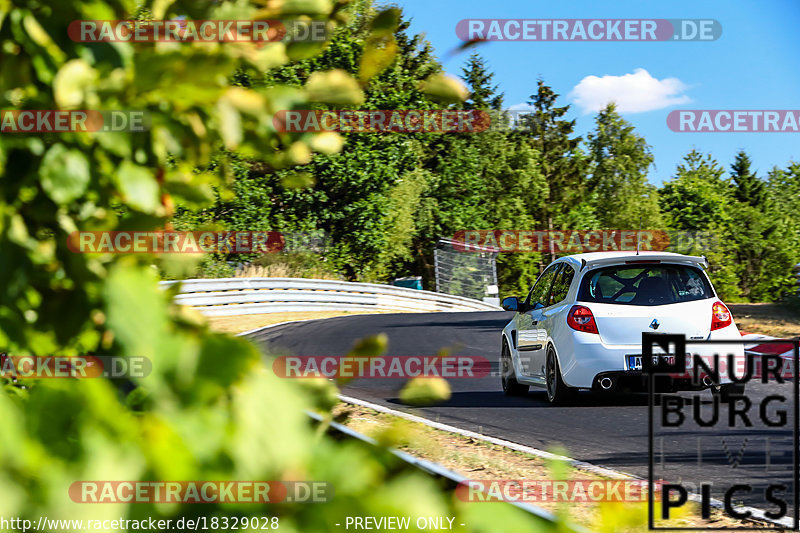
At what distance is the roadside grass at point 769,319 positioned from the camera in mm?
19312

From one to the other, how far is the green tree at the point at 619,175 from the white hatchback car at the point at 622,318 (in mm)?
60065

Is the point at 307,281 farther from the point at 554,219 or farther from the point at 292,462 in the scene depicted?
the point at 554,219

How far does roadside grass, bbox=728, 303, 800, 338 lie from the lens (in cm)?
1931

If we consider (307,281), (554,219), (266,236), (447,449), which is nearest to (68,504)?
(447,449)

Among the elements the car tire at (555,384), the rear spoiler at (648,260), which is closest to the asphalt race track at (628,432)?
the car tire at (555,384)

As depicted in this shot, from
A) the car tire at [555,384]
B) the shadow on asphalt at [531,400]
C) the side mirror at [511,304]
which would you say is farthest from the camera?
the side mirror at [511,304]

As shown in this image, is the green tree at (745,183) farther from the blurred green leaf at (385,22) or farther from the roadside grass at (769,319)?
the blurred green leaf at (385,22)

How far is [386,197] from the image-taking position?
37.7 meters

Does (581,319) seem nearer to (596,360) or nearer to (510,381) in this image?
(596,360)

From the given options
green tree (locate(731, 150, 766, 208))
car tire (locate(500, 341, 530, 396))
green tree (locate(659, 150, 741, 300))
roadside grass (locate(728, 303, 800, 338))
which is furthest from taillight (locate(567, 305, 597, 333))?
green tree (locate(731, 150, 766, 208))

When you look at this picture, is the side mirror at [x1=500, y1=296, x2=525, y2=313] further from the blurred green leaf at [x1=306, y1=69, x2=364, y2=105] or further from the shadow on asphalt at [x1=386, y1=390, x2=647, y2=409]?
the blurred green leaf at [x1=306, y1=69, x2=364, y2=105]

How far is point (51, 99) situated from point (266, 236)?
3392 centimetres

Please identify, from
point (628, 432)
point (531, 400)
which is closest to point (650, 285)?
point (531, 400)

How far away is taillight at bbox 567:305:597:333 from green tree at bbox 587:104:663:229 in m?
60.5
